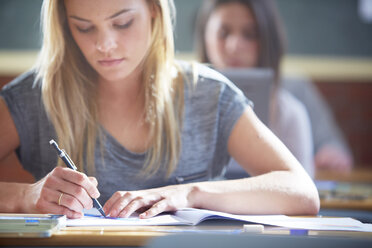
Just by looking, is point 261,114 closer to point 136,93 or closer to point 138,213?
point 136,93

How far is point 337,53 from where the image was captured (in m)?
3.57

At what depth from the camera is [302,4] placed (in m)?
3.50

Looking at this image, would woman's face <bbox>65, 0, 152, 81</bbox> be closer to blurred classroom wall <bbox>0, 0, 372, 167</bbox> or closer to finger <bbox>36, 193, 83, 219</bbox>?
finger <bbox>36, 193, 83, 219</bbox>

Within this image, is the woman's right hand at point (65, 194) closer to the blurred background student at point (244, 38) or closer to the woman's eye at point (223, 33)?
the blurred background student at point (244, 38)

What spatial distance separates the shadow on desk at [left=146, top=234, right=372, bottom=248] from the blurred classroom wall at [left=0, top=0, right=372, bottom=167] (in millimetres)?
2814

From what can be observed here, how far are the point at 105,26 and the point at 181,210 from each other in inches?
15.0

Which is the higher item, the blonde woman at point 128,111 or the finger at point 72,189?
the blonde woman at point 128,111

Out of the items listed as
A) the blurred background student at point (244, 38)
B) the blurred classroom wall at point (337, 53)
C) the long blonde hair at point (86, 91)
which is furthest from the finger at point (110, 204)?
the blurred classroom wall at point (337, 53)

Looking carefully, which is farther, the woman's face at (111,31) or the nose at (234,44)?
the nose at (234,44)

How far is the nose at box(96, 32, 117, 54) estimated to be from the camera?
1057 mm

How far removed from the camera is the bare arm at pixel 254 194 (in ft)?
2.94

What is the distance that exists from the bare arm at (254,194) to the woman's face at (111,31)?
0.29 m

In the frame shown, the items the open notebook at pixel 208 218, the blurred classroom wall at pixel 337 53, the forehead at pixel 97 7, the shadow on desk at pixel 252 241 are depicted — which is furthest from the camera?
the blurred classroom wall at pixel 337 53

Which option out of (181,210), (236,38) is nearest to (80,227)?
(181,210)
